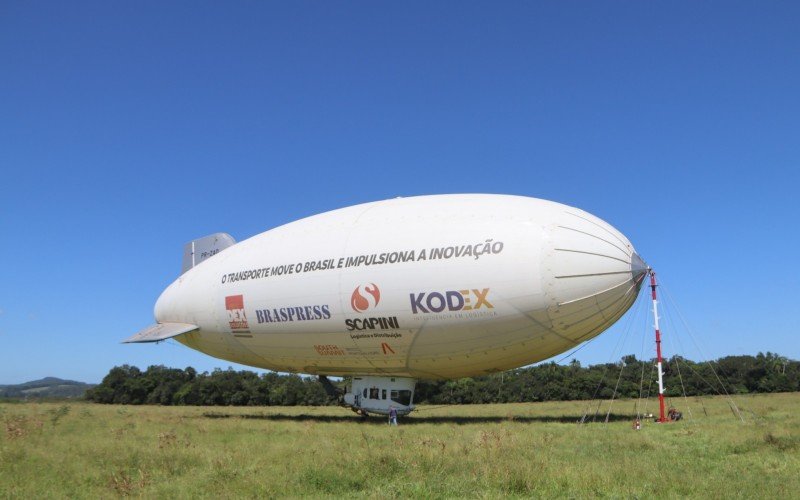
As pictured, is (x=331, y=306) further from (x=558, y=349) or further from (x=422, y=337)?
(x=558, y=349)

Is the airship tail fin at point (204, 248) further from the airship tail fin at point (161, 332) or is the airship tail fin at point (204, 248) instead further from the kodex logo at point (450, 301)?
the kodex logo at point (450, 301)

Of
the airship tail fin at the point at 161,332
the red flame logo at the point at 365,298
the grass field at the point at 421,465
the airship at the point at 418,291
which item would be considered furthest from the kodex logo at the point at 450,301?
the airship tail fin at the point at 161,332

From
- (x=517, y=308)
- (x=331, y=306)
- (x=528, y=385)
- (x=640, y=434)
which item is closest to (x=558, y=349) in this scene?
(x=517, y=308)

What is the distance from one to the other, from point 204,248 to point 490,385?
3021cm

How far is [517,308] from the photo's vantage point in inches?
865

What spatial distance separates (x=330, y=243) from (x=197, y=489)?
1685 cm

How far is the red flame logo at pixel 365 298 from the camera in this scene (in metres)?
24.5

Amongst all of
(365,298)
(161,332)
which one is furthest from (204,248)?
(365,298)

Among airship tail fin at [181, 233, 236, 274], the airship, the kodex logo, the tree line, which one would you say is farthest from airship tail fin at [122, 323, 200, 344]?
the tree line

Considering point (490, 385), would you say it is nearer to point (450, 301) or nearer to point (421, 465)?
point (450, 301)

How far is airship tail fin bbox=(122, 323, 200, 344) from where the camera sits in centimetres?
3272

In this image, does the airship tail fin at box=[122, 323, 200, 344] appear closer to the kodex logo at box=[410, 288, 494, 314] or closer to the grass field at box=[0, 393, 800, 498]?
the grass field at box=[0, 393, 800, 498]

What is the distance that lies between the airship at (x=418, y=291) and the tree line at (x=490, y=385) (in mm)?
22320

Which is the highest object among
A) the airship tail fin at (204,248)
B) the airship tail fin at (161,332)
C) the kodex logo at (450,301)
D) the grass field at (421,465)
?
the airship tail fin at (204,248)
